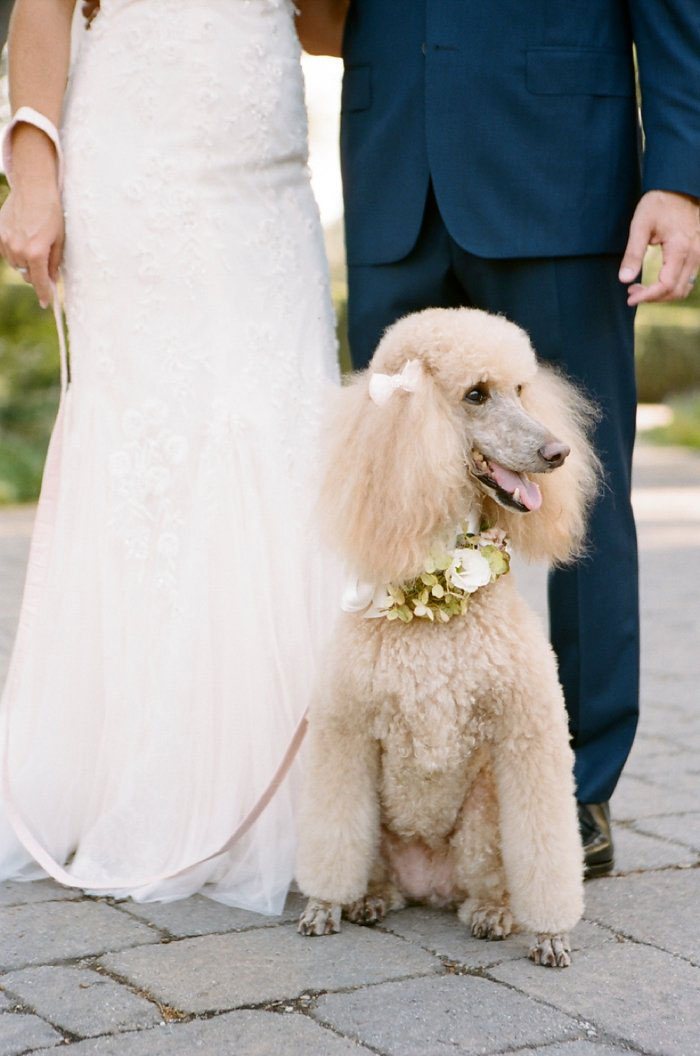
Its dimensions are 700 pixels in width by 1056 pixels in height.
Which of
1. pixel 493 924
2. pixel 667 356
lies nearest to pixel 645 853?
pixel 493 924

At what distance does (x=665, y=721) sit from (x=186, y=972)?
2.15m

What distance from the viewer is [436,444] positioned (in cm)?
204

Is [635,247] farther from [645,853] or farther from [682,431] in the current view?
[682,431]

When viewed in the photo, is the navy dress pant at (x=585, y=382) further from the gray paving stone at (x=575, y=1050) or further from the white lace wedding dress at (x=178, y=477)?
the gray paving stone at (x=575, y=1050)

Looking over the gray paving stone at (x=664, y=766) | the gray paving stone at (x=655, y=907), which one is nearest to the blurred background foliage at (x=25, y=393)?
the gray paving stone at (x=664, y=766)

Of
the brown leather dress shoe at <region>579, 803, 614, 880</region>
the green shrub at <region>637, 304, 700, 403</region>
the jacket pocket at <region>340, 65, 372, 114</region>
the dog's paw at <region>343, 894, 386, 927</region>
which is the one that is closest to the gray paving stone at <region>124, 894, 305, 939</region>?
the dog's paw at <region>343, 894, 386, 927</region>

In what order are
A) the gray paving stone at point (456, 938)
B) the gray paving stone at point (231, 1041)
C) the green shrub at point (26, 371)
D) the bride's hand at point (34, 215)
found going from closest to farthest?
the gray paving stone at point (231, 1041) → the gray paving stone at point (456, 938) → the bride's hand at point (34, 215) → the green shrub at point (26, 371)

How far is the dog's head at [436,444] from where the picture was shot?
205cm

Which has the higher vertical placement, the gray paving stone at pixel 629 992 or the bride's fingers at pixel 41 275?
the bride's fingers at pixel 41 275

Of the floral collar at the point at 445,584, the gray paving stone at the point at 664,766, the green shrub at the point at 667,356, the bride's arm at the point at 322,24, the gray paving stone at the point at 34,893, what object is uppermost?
the green shrub at the point at 667,356

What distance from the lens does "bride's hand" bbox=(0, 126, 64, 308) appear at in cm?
254

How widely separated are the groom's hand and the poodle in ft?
0.92

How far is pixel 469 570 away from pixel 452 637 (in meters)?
0.11

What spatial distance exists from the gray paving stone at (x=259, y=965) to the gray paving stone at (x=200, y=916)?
0.04m
